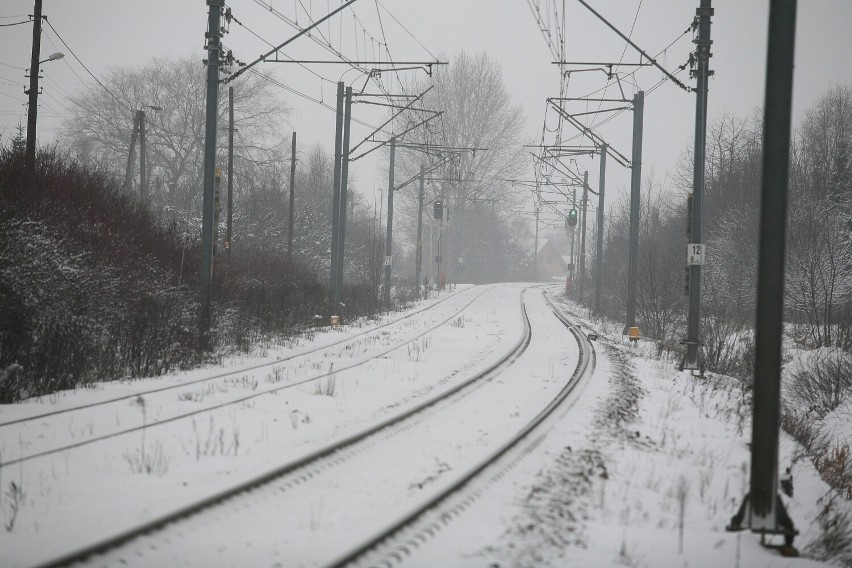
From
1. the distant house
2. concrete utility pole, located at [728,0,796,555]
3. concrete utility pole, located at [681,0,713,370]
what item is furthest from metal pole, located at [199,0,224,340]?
the distant house

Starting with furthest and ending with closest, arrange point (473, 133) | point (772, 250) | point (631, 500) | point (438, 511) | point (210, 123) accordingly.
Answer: point (473, 133), point (210, 123), point (631, 500), point (772, 250), point (438, 511)

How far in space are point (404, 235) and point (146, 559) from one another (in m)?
57.5

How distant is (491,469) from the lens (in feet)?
17.9

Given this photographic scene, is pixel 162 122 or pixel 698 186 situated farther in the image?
pixel 162 122

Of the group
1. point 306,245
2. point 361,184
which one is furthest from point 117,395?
point 361,184

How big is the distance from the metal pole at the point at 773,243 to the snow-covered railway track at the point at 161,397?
557cm

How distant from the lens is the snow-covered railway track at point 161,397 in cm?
606

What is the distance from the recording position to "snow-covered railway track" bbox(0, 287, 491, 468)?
6059 mm

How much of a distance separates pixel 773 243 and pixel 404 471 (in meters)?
3.35

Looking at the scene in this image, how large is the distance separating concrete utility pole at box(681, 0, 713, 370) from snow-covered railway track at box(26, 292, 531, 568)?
738 cm

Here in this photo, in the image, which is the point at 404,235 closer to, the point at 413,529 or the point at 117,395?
the point at 117,395

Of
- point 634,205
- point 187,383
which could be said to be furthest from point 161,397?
point 634,205

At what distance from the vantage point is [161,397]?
27.1 ft

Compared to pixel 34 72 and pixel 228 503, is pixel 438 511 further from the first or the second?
pixel 34 72
